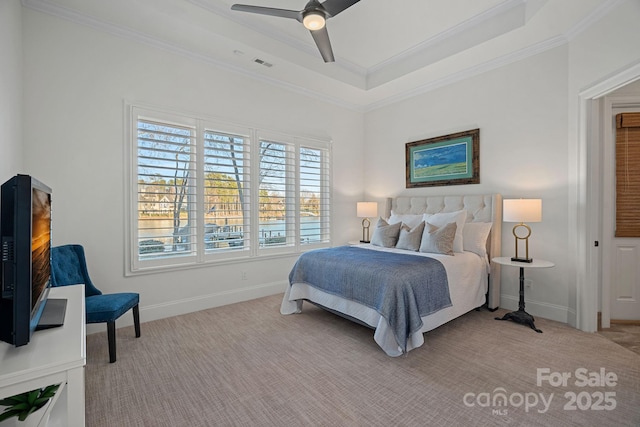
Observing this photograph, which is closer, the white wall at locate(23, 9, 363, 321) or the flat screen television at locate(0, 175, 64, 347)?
the flat screen television at locate(0, 175, 64, 347)

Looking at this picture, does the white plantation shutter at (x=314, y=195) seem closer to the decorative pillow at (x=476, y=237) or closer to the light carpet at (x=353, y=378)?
the light carpet at (x=353, y=378)

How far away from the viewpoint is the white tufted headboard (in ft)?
12.2

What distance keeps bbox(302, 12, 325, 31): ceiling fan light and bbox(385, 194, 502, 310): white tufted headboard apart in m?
2.88

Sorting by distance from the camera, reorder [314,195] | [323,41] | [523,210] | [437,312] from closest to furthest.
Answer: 1. [323,41]
2. [437,312]
3. [523,210]
4. [314,195]

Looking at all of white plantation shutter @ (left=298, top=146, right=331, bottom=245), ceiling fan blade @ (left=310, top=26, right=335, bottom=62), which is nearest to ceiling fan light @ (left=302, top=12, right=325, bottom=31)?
ceiling fan blade @ (left=310, top=26, right=335, bottom=62)

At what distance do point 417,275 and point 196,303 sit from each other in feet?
8.78

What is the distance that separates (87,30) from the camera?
304cm

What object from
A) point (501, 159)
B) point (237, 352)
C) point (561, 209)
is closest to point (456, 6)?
point (501, 159)

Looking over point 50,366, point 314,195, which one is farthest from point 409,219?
point 50,366

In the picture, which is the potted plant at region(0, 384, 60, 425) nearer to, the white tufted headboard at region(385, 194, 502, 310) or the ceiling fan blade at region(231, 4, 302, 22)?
the ceiling fan blade at region(231, 4, 302, 22)

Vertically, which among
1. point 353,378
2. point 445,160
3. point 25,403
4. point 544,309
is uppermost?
point 445,160

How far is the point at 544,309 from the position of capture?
3.51m

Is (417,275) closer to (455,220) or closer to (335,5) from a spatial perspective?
(455,220)

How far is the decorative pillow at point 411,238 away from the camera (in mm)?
3755
